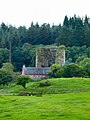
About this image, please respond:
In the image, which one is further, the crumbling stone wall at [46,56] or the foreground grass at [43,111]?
the crumbling stone wall at [46,56]

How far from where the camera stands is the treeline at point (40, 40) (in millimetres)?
103125

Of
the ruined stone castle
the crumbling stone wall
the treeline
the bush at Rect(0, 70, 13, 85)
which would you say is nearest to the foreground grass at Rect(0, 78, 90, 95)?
the bush at Rect(0, 70, 13, 85)

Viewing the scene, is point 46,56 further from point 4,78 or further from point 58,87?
point 58,87

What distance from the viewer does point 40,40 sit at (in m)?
120

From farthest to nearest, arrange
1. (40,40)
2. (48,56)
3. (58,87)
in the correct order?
(40,40) → (48,56) → (58,87)

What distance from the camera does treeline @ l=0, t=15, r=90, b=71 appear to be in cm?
10312

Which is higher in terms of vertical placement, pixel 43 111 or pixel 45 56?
pixel 45 56

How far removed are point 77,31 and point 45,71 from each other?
93.7 feet

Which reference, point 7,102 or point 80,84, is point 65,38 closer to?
point 80,84

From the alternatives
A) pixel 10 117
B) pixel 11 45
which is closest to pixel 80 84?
pixel 10 117

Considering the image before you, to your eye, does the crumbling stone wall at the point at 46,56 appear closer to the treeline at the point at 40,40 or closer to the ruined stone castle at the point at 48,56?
the ruined stone castle at the point at 48,56

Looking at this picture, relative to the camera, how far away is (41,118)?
87.8 feet

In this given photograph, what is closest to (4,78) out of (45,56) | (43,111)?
(45,56)

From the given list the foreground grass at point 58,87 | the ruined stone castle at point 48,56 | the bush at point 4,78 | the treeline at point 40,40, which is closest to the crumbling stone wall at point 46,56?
the ruined stone castle at point 48,56
